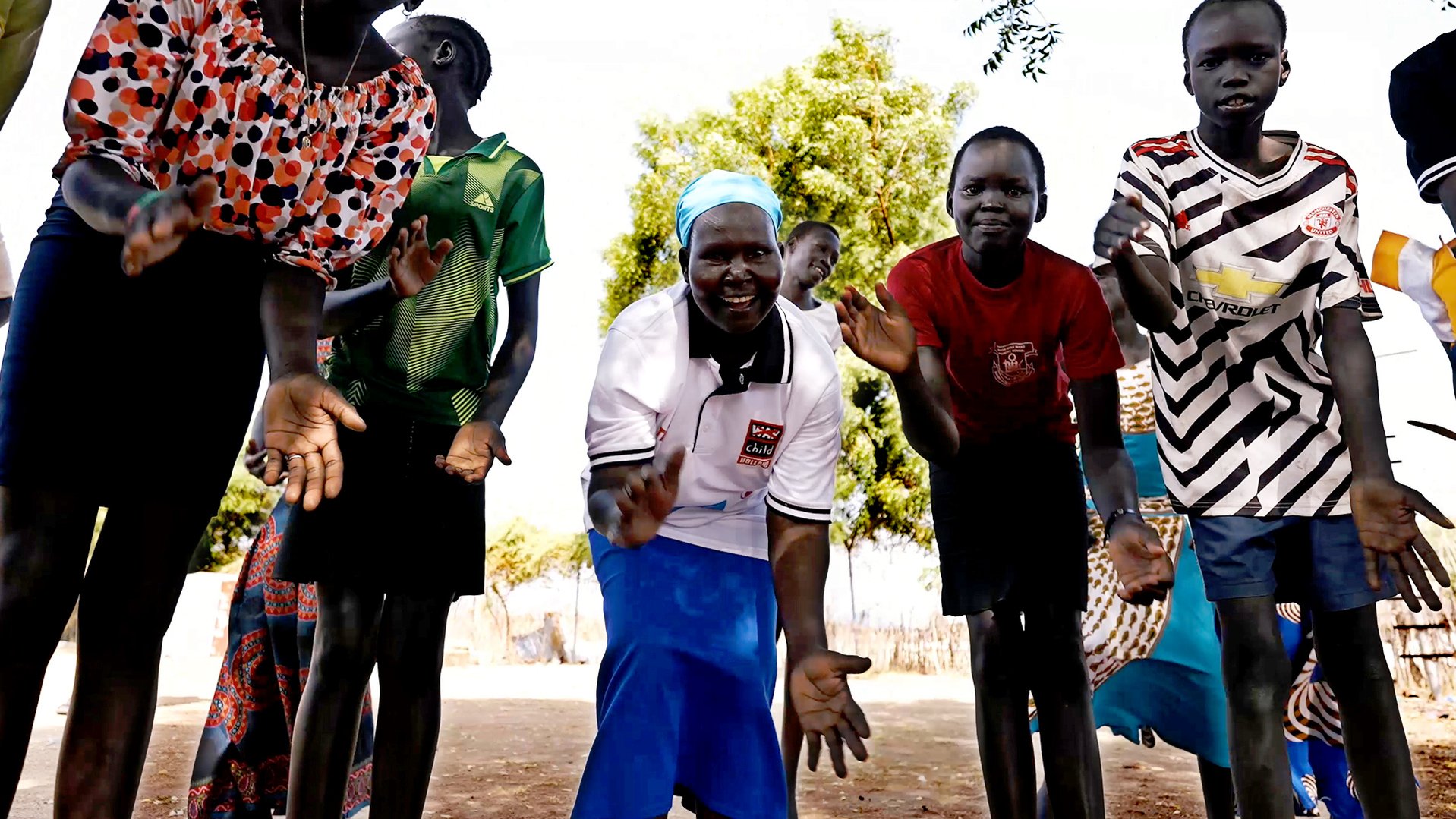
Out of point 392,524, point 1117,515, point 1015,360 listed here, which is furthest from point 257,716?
point 1117,515

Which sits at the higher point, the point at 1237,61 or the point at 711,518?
the point at 1237,61

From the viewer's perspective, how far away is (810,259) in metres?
5.12

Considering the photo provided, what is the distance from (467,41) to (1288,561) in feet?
8.47

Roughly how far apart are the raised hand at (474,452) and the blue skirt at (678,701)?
39 centimetres

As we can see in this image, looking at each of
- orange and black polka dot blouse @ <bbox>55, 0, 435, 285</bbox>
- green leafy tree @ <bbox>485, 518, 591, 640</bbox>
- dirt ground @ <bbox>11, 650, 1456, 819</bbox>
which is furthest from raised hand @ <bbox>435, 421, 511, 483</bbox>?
green leafy tree @ <bbox>485, 518, 591, 640</bbox>

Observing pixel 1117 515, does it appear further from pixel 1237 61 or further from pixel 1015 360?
pixel 1237 61

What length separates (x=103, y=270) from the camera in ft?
7.18

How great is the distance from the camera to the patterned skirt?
3.98 meters

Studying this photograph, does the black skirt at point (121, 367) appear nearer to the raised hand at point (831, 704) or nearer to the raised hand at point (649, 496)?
the raised hand at point (649, 496)

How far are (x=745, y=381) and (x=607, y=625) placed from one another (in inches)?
24.5

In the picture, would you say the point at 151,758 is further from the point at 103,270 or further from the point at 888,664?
the point at 888,664

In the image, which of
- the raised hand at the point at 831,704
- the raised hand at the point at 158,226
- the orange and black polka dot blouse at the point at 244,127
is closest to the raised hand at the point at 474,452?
the orange and black polka dot blouse at the point at 244,127

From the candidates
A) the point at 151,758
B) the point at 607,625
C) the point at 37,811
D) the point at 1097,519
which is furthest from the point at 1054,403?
the point at 151,758

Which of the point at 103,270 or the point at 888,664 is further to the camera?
the point at 888,664
